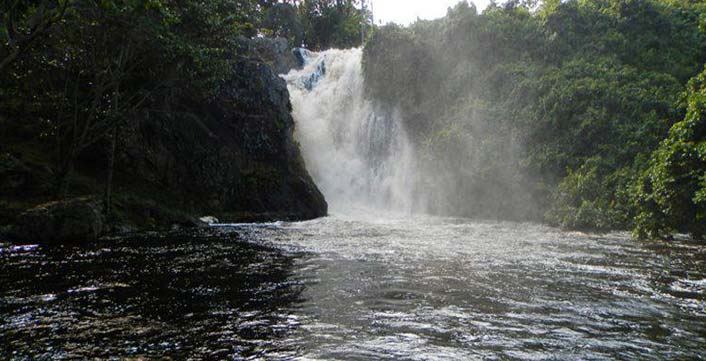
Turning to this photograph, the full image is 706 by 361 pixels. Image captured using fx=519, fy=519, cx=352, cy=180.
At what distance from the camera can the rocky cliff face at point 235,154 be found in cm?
2552

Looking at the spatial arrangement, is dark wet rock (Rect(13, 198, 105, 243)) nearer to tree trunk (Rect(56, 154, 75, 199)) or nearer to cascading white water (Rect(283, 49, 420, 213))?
tree trunk (Rect(56, 154, 75, 199))

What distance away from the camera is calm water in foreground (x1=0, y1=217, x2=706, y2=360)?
6.73m

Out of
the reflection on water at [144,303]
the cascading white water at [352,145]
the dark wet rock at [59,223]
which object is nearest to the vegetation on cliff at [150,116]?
the dark wet rock at [59,223]

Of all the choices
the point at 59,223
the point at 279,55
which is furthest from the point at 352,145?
the point at 59,223

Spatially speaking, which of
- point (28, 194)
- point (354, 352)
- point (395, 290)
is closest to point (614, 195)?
point (395, 290)

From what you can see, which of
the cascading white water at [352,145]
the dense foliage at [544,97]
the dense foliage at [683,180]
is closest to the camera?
the dense foliage at [683,180]

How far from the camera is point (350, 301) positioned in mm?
9266

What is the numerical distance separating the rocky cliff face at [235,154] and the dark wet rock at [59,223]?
806cm

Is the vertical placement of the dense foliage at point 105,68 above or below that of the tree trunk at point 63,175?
above

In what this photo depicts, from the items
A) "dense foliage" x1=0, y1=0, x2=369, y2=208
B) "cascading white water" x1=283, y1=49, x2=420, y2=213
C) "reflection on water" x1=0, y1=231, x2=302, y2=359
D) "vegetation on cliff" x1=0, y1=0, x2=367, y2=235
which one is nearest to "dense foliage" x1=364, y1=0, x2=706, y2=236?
"cascading white water" x1=283, y1=49, x2=420, y2=213

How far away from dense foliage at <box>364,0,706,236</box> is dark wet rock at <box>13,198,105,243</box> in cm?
1868

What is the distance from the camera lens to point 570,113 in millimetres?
28047

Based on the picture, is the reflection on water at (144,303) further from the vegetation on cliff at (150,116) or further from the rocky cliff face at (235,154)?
the rocky cliff face at (235,154)

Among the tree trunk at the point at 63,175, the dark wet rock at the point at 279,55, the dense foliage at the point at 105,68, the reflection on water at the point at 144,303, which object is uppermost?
the dark wet rock at the point at 279,55
